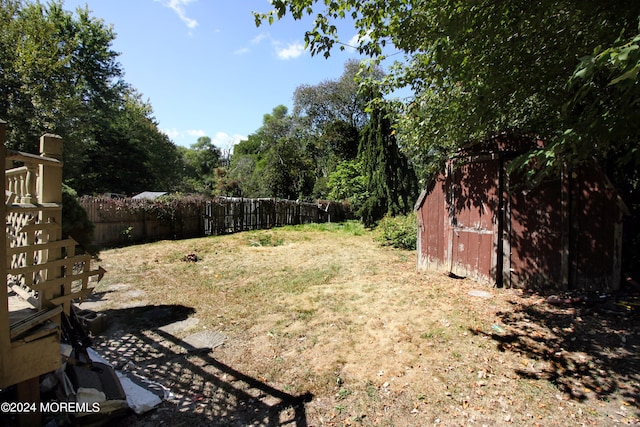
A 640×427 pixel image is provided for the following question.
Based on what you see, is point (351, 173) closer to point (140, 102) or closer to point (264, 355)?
point (264, 355)

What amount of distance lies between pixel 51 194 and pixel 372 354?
335 cm

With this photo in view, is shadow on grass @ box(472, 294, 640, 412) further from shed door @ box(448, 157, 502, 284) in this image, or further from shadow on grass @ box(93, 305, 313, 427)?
shadow on grass @ box(93, 305, 313, 427)

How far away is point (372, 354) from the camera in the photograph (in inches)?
140

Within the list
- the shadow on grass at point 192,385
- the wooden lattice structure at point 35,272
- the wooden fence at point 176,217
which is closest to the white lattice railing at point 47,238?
the wooden lattice structure at point 35,272

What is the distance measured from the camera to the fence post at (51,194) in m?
2.27

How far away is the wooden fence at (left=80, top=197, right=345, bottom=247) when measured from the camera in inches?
428

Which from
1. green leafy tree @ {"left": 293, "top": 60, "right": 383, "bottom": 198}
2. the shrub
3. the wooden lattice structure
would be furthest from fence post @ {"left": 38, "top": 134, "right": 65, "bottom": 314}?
green leafy tree @ {"left": 293, "top": 60, "right": 383, "bottom": 198}

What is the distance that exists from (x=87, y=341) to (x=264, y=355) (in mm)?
1722

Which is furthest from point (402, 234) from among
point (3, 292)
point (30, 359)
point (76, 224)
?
point (3, 292)

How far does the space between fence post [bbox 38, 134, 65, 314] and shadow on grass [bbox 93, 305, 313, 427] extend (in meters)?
1.30

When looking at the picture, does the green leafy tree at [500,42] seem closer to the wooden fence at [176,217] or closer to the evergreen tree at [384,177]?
the wooden fence at [176,217]

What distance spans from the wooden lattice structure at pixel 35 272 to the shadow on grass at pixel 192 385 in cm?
92

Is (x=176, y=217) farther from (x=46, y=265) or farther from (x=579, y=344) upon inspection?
(x=579, y=344)

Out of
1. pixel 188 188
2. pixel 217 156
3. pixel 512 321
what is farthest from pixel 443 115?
pixel 217 156
